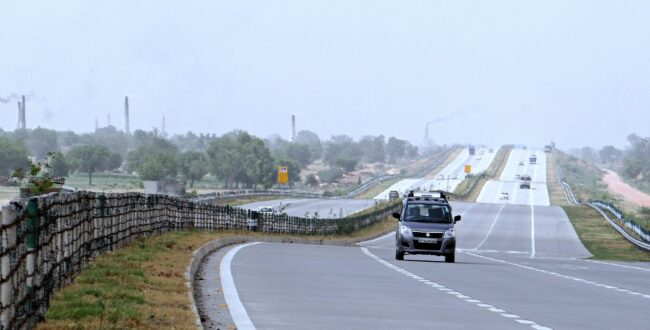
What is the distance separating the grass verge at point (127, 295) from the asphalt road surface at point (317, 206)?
84518mm

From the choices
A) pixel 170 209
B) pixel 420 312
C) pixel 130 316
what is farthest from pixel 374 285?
pixel 170 209

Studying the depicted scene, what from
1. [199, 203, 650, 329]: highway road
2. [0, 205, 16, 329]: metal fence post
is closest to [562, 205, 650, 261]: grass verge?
[199, 203, 650, 329]: highway road

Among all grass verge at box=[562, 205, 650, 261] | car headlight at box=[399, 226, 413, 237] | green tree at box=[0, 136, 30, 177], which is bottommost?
grass verge at box=[562, 205, 650, 261]

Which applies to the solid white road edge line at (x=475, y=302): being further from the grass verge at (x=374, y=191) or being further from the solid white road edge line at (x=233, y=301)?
the grass verge at (x=374, y=191)

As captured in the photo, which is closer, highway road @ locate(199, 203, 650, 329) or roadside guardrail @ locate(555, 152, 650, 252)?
highway road @ locate(199, 203, 650, 329)

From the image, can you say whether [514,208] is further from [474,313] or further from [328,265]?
[474,313]

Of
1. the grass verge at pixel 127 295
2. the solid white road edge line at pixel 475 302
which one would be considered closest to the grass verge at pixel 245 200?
the solid white road edge line at pixel 475 302

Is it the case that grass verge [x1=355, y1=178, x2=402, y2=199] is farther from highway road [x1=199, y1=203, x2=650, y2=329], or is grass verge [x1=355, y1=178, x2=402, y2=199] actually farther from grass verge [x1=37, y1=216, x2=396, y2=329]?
grass verge [x1=37, y1=216, x2=396, y2=329]

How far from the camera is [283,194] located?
152 meters

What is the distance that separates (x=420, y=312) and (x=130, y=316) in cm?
583

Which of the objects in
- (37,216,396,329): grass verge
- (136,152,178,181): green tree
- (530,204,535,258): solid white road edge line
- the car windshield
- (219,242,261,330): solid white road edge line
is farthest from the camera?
(136,152,178,181): green tree

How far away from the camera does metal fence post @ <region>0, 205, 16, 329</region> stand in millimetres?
10609

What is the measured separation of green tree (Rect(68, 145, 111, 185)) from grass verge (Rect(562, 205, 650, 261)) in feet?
111

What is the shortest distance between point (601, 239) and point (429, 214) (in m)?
42.7
